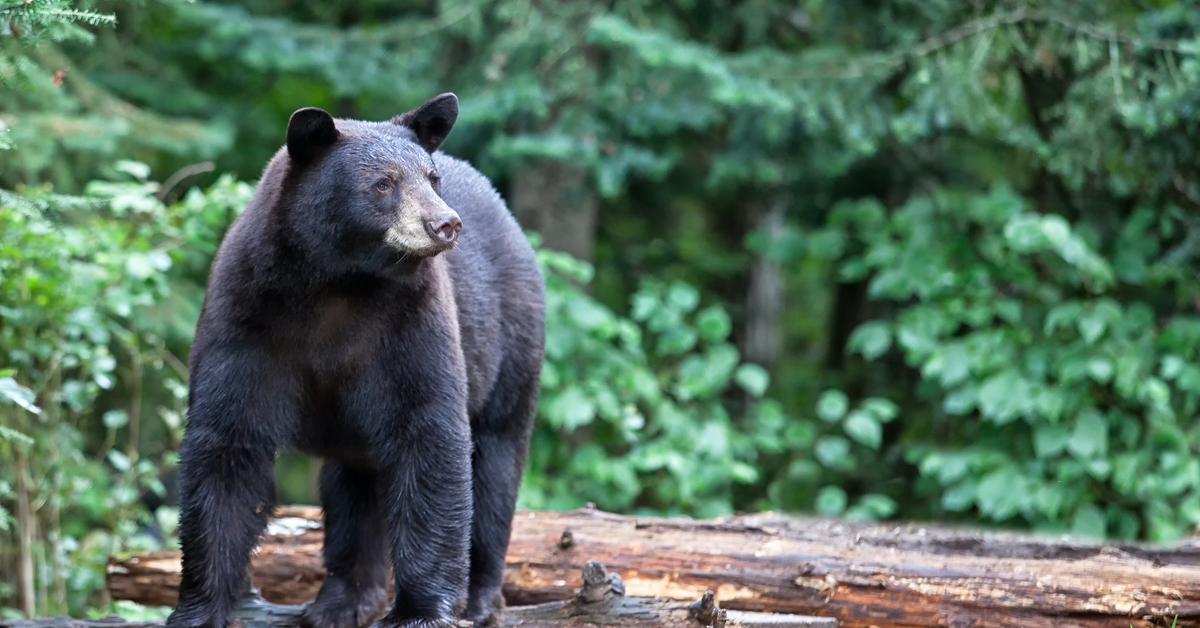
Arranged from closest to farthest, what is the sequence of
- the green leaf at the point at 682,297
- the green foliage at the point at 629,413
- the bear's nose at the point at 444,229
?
the bear's nose at the point at 444,229 → the green foliage at the point at 629,413 → the green leaf at the point at 682,297

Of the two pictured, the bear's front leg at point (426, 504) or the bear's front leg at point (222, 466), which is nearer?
the bear's front leg at point (222, 466)

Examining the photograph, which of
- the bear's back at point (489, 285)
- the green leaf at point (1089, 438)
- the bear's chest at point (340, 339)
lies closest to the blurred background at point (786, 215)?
the green leaf at point (1089, 438)

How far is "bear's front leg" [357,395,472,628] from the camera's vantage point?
14.1 ft

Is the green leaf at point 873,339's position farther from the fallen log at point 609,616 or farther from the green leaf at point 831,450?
the fallen log at point 609,616

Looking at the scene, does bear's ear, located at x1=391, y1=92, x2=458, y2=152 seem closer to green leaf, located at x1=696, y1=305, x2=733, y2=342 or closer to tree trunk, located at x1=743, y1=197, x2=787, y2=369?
green leaf, located at x1=696, y1=305, x2=733, y2=342

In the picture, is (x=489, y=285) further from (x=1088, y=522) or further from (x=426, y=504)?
(x=1088, y=522)

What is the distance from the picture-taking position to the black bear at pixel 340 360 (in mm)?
4184

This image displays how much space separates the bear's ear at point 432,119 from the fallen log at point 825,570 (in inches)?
71.4

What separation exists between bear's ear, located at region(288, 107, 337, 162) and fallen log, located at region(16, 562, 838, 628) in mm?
1670

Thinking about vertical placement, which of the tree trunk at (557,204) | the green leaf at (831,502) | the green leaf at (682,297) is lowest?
the green leaf at (831,502)

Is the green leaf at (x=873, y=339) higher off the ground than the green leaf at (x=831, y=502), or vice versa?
the green leaf at (x=873, y=339)

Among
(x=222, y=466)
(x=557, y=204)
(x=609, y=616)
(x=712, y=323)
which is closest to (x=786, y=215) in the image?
(x=712, y=323)

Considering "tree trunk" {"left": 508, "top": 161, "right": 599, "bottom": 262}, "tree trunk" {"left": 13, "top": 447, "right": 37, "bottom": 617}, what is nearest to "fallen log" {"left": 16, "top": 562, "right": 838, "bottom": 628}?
"tree trunk" {"left": 13, "top": 447, "right": 37, "bottom": 617}

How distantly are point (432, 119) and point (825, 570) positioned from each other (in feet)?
7.54
